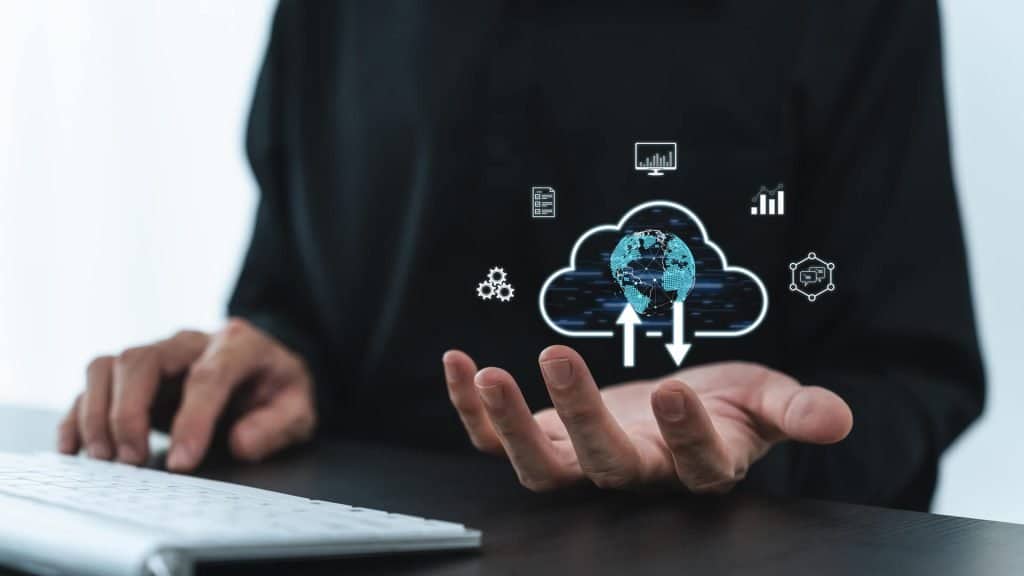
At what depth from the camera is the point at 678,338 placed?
55 cm

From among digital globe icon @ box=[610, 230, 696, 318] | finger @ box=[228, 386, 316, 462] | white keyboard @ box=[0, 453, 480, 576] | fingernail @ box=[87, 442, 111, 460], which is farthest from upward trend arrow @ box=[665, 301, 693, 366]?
fingernail @ box=[87, 442, 111, 460]

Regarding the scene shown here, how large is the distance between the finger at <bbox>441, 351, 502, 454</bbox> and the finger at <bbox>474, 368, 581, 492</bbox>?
0.03 m

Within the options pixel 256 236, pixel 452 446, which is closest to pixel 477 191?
pixel 452 446

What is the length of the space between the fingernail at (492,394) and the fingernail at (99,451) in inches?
15.3

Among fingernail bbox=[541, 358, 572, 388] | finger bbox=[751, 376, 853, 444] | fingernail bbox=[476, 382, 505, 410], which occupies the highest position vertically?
fingernail bbox=[541, 358, 572, 388]

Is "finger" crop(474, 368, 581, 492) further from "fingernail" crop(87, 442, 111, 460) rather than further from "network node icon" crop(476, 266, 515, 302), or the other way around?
"fingernail" crop(87, 442, 111, 460)

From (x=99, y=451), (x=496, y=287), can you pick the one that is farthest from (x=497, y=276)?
(x=99, y=451)

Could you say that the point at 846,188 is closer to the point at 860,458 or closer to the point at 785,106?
the point at 785,106

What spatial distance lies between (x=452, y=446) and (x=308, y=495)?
9.2 inches

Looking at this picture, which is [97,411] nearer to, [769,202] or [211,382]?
[211,382]

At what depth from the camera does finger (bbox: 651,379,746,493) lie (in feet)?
1.45

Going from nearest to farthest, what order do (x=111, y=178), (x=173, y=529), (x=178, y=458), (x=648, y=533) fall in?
(x=173, y=529), (x=648, y=533), (x=178, y=458), (x=111, y=178)

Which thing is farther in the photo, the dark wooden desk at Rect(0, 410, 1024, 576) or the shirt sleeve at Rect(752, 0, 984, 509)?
the shirt sleeve at Rect(752, 0, 984, 509)

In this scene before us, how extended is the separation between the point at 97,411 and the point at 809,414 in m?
0.54
